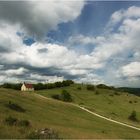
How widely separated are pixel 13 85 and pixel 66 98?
60637mm

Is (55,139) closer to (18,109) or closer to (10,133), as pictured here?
(10,133)

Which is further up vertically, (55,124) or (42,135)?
(42,135)

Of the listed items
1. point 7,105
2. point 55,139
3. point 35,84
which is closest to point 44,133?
point 55,139

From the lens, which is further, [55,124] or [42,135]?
[55,124]

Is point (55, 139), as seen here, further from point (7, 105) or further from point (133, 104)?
point (133, 104)

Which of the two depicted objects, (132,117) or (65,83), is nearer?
(132,117)

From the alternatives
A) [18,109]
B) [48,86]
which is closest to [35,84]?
[48,86]

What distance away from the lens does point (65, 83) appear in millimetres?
192500

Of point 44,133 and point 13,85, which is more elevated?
point 13,85

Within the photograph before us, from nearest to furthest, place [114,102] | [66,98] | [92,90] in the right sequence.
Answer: [66,98] → [114,102] → [92,90]

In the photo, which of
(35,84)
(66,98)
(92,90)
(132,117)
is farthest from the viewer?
(35,84)

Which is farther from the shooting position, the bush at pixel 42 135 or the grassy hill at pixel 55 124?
the grassy hill at pixel 55 124

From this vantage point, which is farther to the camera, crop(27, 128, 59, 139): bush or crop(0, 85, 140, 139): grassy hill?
crop(0, 85, 140, 139): grassy hill

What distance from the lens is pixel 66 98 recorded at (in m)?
126
